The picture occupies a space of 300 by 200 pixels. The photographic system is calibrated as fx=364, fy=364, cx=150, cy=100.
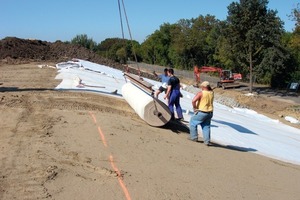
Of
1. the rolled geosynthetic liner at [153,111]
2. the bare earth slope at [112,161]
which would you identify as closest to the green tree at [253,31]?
the bare earth slope at [112,161]

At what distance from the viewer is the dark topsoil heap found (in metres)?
24.0

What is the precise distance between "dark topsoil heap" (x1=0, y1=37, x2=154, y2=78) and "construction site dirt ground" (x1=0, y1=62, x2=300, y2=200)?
1555 cm

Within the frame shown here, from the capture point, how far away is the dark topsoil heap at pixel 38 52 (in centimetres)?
2398

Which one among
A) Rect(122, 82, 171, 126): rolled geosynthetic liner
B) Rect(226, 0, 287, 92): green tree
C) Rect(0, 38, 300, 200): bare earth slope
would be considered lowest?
Rect(0, 38, 300, 200): bare earth slope

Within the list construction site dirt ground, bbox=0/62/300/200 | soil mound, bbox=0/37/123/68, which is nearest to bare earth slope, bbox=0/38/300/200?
construction site dirt ground, bbox=0/62/300/200

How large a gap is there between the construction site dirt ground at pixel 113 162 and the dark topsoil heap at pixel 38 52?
15552mm

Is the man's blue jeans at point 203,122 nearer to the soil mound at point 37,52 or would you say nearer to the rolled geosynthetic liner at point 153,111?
the rolled geosynthetic liner at point 153,111

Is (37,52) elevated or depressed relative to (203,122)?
elevated

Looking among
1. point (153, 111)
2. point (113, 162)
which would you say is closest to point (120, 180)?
point (113, 162)

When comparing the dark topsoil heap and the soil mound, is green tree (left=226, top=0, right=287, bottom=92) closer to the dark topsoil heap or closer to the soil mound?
the dark topsoil heap

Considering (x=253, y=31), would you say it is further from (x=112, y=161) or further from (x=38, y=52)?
(x=112, y=161)

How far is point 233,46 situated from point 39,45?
15823mm

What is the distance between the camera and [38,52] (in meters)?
26.4

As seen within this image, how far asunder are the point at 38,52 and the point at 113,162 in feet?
74.3
